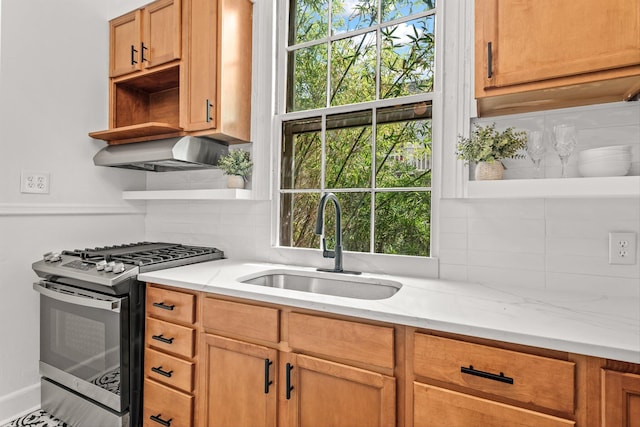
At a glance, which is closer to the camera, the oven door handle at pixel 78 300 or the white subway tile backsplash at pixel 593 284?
the white subway tile backsplash at pixel 593 284

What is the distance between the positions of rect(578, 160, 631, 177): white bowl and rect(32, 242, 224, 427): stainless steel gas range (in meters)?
A: 1.99

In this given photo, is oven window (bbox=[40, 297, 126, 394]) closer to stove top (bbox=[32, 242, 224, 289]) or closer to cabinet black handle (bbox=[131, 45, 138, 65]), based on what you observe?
stove top (bbox=[32, 242, 224, 289])

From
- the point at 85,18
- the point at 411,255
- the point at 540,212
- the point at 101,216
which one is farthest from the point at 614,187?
the point at 85,18

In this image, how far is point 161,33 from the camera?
7.20 feet

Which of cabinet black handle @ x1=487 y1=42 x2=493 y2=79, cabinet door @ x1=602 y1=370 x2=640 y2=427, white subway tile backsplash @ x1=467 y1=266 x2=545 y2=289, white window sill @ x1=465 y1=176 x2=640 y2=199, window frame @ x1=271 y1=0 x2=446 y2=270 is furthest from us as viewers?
window frame @ x1=271 y1=0 x2=446 y2=270

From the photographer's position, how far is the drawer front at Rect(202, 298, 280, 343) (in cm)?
140

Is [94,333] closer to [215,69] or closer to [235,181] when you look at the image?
[235,181]

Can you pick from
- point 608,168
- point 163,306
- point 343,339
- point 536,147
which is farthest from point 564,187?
point 163,306

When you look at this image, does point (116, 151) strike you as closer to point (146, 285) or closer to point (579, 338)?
point (146, 285)

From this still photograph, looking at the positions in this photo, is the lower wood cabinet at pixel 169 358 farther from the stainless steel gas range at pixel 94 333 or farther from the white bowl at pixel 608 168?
the white bowl at pixel 608 168

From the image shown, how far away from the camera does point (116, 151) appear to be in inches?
88.5

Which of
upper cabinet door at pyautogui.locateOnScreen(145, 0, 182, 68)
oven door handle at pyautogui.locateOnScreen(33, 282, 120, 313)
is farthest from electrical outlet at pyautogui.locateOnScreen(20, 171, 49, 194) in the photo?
upper cabinet door at pyautogui.locateOnScreen(145, 0, 182, 68)

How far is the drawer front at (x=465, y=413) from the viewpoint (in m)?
0.99

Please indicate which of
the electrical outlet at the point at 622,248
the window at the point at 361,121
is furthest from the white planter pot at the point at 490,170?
the electrical outlet at the point at 622,248
